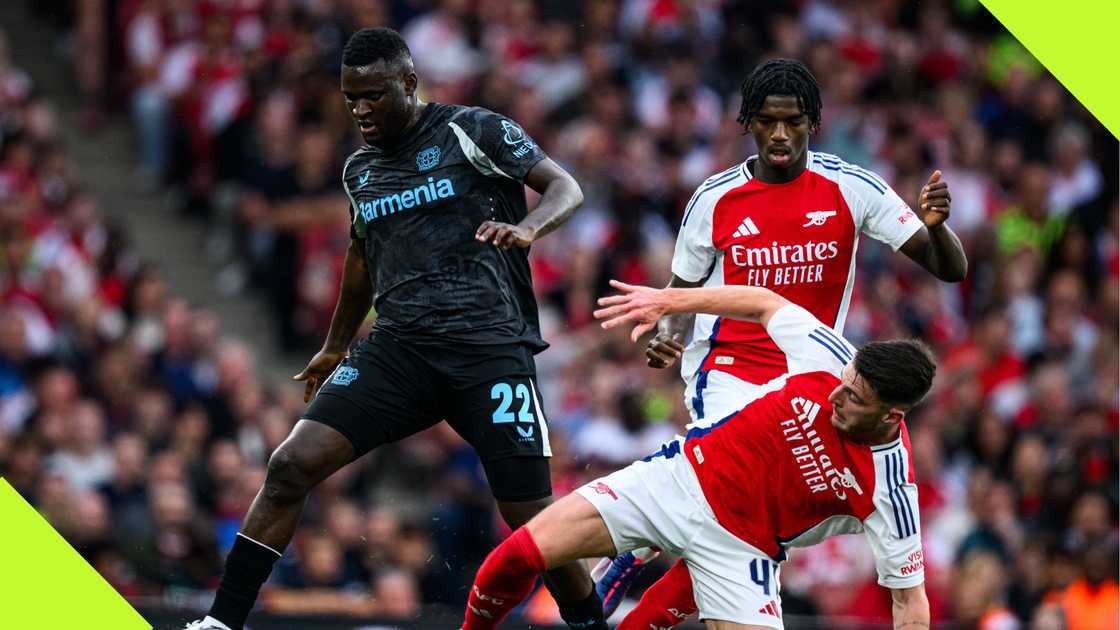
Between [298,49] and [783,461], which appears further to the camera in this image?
[298,49]

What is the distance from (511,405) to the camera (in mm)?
7141

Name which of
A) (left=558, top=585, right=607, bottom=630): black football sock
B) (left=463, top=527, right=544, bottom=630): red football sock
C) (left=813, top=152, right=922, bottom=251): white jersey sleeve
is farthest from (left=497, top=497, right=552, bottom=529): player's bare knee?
(left=813, top=152, right=922, bottom=251): white jersey sleeve

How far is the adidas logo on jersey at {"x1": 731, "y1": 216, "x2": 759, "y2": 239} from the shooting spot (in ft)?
24.4

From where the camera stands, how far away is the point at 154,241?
1589cm

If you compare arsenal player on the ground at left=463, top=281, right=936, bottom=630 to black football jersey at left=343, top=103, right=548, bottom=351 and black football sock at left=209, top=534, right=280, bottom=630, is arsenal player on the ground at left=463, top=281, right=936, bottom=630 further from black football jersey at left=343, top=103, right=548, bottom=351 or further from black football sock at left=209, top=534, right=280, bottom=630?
black football sock at left=209, top=534, right=280, bottom=630

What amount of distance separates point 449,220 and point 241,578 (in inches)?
65.8

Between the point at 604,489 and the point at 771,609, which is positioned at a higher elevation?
the point at 604,489

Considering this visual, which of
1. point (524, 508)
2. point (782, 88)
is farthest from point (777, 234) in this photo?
point (524, 508)

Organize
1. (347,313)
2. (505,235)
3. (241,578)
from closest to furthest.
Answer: (505,235)
(241,578)
(347,313)

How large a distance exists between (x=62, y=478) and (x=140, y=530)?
741mm

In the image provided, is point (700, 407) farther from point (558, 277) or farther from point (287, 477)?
point (558, 277)

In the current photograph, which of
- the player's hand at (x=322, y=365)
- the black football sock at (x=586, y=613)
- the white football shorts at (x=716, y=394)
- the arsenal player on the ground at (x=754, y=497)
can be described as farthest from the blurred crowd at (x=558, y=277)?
the arsenal player on the ground at (x=754, y=497)

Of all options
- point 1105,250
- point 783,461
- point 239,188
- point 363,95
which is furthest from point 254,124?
point 783,461

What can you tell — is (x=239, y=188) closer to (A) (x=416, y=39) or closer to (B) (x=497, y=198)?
(A) (x=416, y=39)
